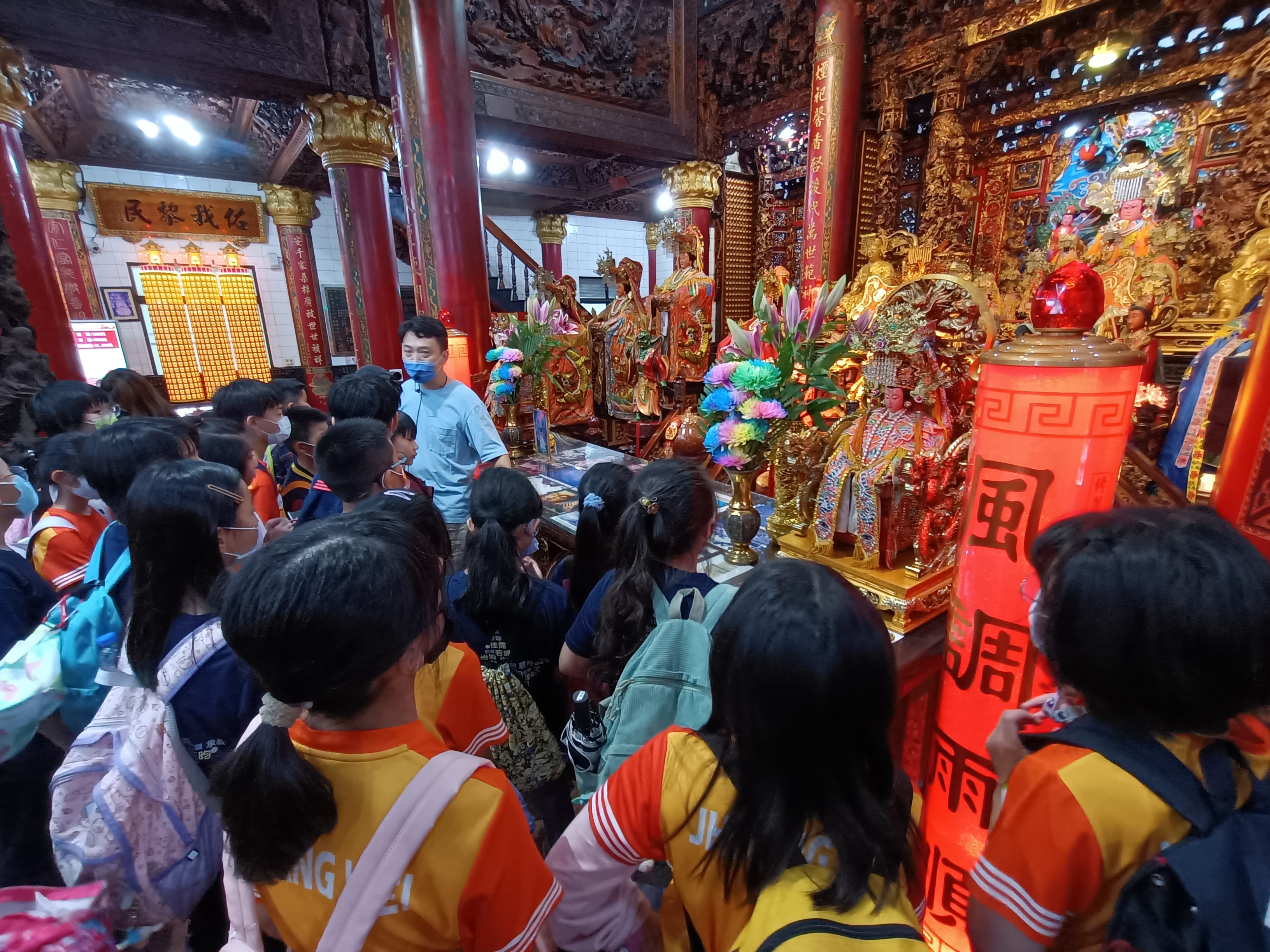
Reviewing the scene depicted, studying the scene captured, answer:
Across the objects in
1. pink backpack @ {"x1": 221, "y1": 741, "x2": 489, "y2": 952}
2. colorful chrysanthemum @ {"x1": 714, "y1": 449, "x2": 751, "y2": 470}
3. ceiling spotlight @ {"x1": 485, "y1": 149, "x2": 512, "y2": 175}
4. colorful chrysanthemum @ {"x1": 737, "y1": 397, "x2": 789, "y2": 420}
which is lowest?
pink backpack @ {"x1": 221, "y1": 741, "x2": 489, "y2": 952}

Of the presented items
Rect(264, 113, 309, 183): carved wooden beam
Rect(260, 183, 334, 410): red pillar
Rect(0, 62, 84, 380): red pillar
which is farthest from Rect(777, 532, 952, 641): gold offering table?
Rect(260, 183, 334, 410): red pillar

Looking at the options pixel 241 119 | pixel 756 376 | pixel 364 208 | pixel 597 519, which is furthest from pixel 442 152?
pixel 241 119

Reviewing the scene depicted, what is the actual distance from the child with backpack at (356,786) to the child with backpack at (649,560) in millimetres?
541

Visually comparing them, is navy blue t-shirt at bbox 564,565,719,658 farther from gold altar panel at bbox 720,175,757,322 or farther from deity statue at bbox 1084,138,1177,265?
gold altar panel at bbox 720,175,757,322

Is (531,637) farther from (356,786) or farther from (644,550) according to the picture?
(356,786)

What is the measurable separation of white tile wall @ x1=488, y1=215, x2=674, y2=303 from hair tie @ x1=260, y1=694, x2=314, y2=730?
41.1 feet

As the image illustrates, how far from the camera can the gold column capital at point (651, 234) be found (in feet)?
43.5

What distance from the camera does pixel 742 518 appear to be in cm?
226

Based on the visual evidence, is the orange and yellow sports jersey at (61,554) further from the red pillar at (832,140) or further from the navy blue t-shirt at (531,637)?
the red pillar at (832,140)

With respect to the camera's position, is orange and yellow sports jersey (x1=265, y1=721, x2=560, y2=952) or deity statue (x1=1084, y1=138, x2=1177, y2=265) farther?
deity statue (x1=1084, y1=138, x2=1177, y2=265)

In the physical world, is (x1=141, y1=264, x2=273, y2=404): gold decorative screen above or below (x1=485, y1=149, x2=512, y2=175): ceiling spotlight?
below

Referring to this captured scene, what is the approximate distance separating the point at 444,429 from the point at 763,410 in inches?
64.3

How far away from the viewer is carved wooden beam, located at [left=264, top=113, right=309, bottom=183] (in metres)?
6.88

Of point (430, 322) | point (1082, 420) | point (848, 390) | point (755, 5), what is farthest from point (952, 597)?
point (755, 5)
